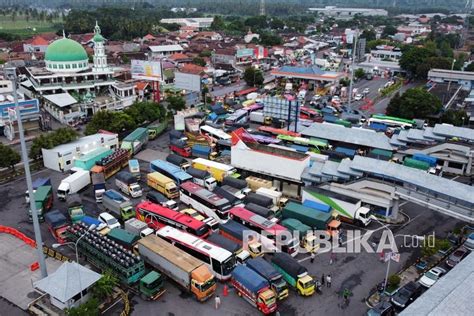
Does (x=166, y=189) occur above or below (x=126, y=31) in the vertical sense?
below

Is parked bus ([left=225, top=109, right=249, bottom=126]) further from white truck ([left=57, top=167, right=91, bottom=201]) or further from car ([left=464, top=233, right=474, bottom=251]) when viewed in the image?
car ([left=464, top=233, right=474, bottom=251])

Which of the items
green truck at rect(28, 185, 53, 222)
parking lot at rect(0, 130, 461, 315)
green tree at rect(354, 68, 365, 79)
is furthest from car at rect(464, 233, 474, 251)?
green tree at rect(354, 68, 365, 79)

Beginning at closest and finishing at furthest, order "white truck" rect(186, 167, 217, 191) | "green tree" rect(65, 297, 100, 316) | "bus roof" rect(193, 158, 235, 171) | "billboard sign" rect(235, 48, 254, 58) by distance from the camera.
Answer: "green tree" rect(65, 297, 100, 316)
"white truck" rect(186, 167, 217, 191)
"bus roof" rect(193, 158, 235, 171)
"billboard sign" rect(235, 48, 254, 58)

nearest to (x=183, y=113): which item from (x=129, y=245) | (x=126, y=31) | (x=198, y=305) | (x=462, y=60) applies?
(x=129, y=245)

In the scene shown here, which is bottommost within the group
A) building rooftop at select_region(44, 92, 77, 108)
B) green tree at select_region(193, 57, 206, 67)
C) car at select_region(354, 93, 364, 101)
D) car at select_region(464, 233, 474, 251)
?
car at select_region(464, 233, 474, 251)

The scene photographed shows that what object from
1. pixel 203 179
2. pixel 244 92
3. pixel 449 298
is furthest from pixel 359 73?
pixel 449 298

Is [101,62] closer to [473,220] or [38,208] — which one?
[38,208]

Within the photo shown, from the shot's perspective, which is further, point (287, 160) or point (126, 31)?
point (126, 31)
